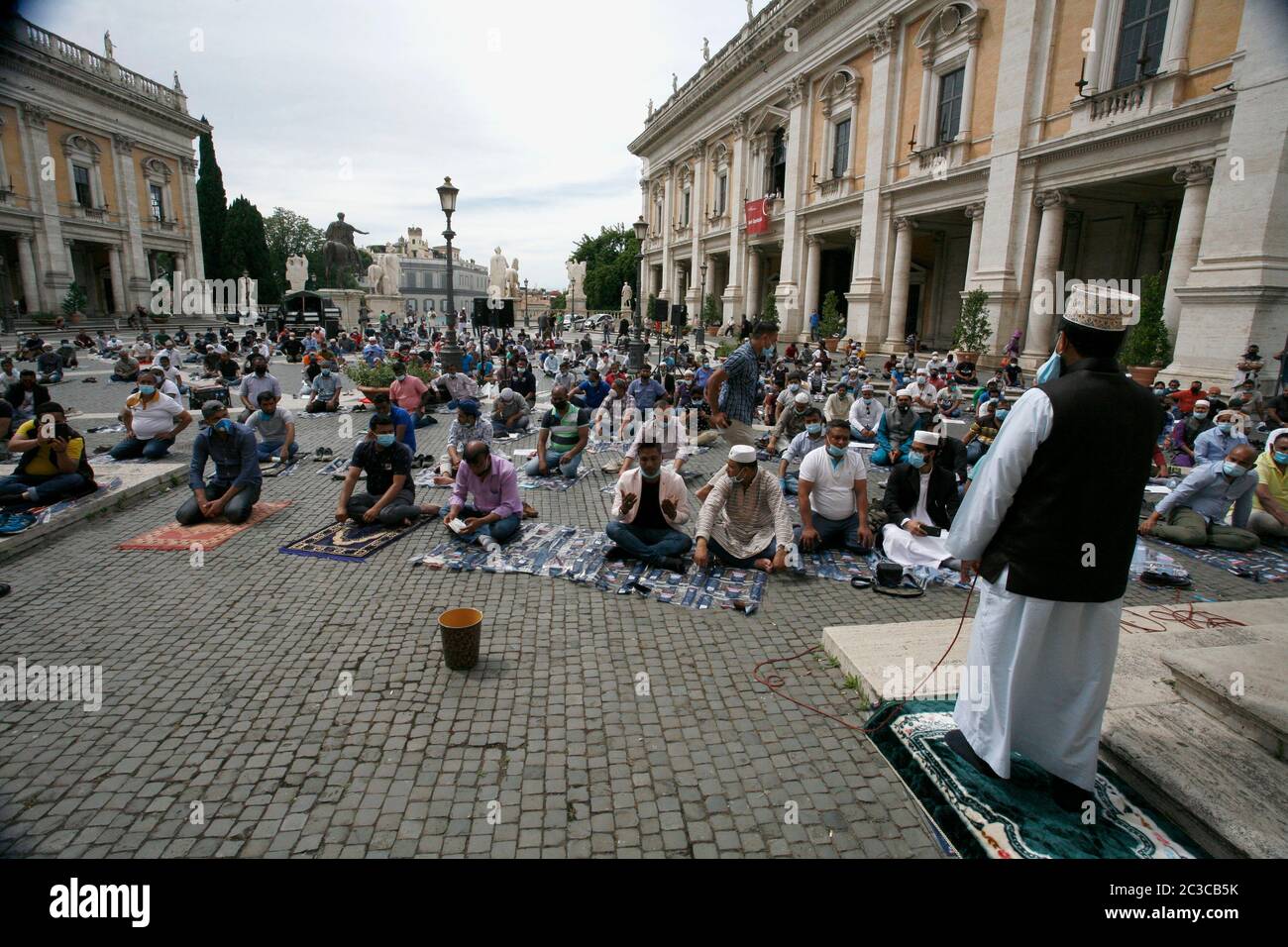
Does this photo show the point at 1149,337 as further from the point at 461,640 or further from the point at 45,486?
the point at 45,486

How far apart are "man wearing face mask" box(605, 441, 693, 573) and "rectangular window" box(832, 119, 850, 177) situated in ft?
82.9

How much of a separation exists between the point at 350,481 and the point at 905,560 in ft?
18.4

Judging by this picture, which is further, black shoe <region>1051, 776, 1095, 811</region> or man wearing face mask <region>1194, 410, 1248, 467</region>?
man wearing face mask <region>1194, 410, 1248, 467</region>

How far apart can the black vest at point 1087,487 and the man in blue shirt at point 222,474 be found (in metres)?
7.27

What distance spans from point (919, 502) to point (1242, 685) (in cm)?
347

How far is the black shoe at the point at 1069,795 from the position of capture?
9.53 ft

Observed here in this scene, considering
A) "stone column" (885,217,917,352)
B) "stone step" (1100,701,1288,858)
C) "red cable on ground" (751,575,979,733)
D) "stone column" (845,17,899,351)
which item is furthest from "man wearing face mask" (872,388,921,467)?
"stone column" (845,17,899,351)

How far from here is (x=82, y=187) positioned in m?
36.2

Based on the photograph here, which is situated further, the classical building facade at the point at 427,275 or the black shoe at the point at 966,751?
the classical building facade at the point at 427,275

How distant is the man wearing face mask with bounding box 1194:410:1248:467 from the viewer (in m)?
7.84

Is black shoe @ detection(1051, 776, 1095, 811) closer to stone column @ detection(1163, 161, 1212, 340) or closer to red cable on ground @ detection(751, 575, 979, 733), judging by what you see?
red cable on ground @ detection(751, 575, 979, 733)

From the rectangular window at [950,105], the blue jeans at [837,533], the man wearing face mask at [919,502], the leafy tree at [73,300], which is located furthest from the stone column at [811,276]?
the leafy tree at [73,300]

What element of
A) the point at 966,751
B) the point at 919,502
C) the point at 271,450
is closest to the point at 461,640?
the point at 966,751

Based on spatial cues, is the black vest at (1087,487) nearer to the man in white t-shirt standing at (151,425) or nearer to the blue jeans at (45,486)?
the blue jeans at (45,486)
